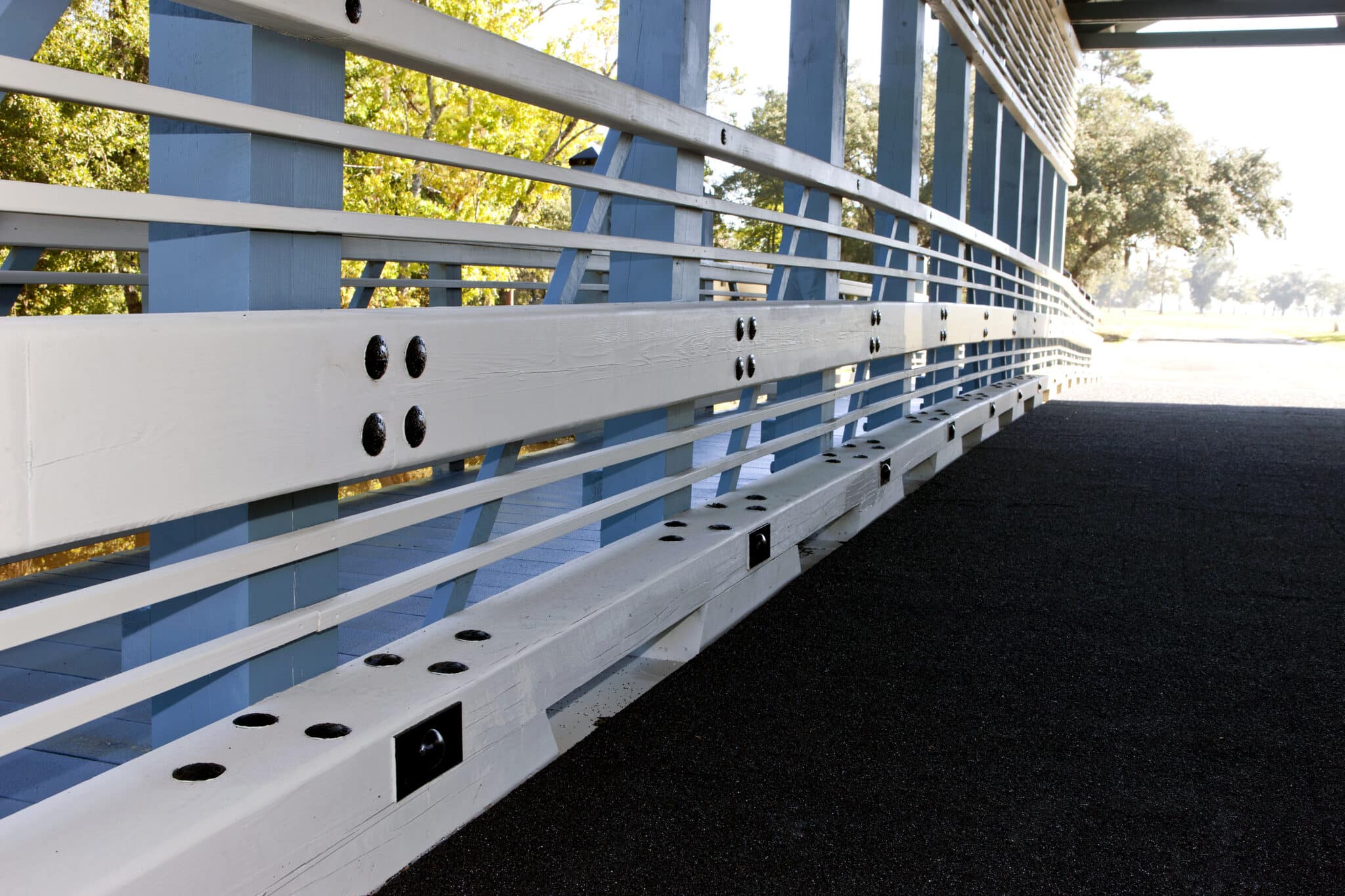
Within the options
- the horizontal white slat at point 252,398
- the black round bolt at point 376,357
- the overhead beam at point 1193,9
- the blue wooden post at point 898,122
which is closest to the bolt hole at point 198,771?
the horizontal white slat at point 252,398

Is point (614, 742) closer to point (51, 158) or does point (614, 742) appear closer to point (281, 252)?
point (281, 252)

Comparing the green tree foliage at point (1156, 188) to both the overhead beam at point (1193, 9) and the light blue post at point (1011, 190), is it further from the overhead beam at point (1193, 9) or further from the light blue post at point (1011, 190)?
the light blue post at point (1011, 190)

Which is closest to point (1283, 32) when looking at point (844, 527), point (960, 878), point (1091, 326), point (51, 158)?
point (1091, 326)

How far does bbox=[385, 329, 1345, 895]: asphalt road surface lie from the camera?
203 centimetres

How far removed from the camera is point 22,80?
4.29ft

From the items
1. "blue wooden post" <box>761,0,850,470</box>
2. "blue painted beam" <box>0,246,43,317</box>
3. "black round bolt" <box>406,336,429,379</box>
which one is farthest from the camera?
"blue wooden post" <box>761,0,850,470</box>

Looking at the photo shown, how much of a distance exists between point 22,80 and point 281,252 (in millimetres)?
536

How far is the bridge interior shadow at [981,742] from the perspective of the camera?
6.68ft

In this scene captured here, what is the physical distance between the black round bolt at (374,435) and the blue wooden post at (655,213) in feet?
4.69

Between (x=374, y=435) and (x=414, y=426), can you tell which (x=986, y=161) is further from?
(x=374, y=435)

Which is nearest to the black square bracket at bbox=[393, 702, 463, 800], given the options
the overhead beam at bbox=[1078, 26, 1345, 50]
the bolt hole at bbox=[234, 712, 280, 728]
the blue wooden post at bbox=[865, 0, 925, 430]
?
the bolt hole at bbox=[234, 712, 280, 728]

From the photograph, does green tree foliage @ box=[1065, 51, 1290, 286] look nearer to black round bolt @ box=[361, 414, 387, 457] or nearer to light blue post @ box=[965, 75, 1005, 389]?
light blue post @ box=[965, 75, 1005, 389]

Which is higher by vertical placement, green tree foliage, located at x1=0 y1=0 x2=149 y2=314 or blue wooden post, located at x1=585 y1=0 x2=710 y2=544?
green tree foliage, located at x1=0 y1=0 x2=149 y2=314

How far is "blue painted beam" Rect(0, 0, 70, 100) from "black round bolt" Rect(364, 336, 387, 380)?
585 millimetres
